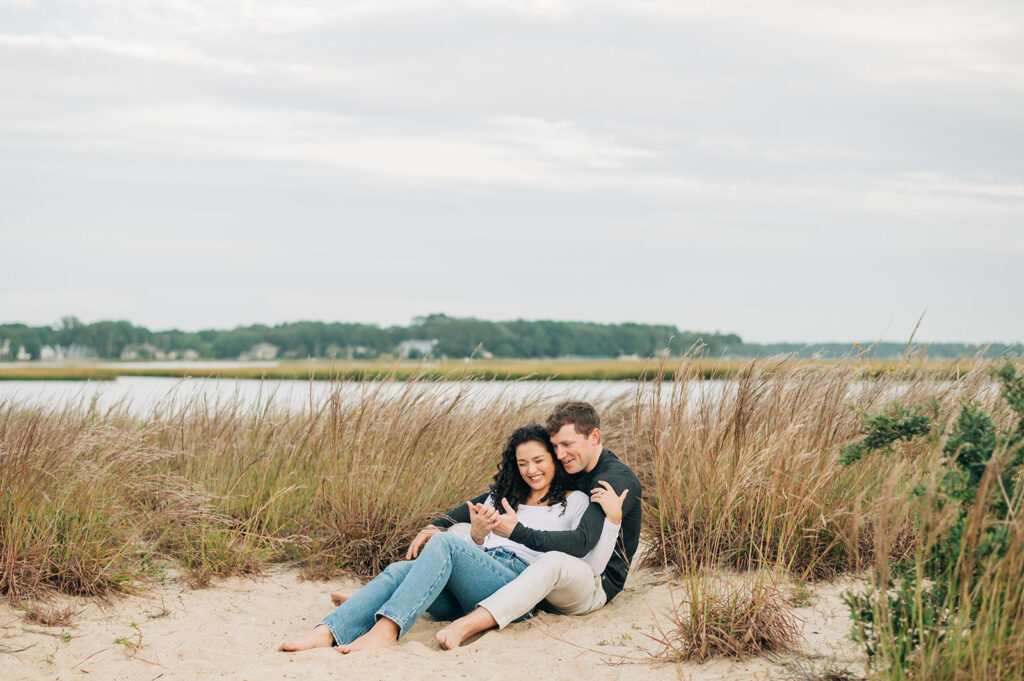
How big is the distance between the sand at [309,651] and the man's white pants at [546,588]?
0.16 m

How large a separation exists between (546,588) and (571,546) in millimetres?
250

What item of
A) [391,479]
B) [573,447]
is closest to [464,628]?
[573,447]

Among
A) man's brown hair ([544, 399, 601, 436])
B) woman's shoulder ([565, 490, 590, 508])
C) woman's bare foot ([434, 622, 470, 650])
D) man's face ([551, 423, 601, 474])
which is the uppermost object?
man's brown hair ([544, 399, 601, 436])

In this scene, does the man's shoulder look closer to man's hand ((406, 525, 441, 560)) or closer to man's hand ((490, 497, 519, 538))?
man's hand ((490, 497, 519, 538))

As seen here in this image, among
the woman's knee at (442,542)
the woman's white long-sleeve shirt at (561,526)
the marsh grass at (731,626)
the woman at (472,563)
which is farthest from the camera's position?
the woman's white long-sleeve shirt at (561,526)

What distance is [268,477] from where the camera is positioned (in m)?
6.07

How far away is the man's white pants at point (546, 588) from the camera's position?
14.3ft

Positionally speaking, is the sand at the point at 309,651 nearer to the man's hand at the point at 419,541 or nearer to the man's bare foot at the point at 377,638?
the man's bare foot at the point at 377,638

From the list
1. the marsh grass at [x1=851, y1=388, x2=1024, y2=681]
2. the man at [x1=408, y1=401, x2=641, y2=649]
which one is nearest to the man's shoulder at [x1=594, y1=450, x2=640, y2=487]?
the man at [x1=408, y1=401, x2=641, y2=649]

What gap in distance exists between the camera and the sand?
3938 millimetres

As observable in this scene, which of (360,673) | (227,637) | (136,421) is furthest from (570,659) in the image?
(136,421)

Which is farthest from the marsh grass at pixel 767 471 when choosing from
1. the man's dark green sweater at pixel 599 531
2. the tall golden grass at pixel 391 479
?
the man's dark green sweater at pixel 599 531

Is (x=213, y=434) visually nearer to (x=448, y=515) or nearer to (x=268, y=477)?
(x=268, y=477)

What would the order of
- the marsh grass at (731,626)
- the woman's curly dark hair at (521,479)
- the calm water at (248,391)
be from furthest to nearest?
the calm water at (248,391)
the woman's curly dark hair at (521,479)
the marsh grass at (731,626)
